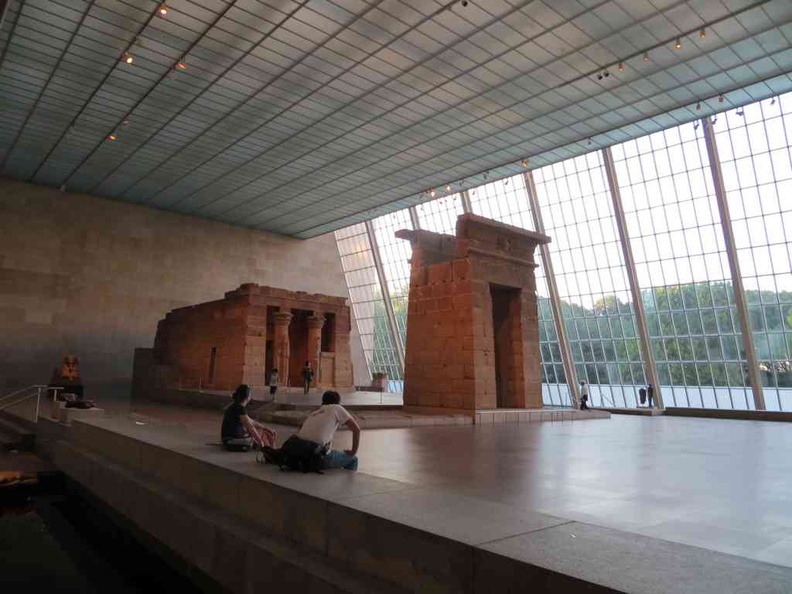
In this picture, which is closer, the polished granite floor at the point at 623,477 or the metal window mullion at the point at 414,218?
the polished granite floor at the point at 623,477

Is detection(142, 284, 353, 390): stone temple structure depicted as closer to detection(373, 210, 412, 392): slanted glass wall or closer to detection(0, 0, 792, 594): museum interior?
detection(0, 0, 792, 594): museum interior

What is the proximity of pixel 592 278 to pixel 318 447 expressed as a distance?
2294cm

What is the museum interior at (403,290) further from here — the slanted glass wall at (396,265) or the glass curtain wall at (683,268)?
the slanted glass wall at (396,265)

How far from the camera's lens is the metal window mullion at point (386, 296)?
34.8 m

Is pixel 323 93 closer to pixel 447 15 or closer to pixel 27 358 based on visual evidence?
Result: pixel 447 15

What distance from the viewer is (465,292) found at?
13211mm

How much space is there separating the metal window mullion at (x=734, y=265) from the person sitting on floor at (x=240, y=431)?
2006 centimetres

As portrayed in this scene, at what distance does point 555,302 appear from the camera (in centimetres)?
2645

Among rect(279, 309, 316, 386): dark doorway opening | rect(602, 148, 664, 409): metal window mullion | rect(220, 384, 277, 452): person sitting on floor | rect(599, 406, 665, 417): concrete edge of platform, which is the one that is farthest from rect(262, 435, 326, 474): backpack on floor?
rect(602, 148, 664, 409): metal window mullion

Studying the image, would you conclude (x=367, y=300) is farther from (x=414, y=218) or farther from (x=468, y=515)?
(x=468, y=515)

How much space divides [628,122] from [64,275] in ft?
82.3

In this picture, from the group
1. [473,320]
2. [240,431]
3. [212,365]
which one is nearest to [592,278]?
[473,320]

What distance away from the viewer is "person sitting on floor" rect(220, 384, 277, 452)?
6177mm

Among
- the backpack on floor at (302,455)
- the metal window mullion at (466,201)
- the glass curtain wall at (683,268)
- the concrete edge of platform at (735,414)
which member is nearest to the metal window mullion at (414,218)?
the metal window mullion at (466,201)
